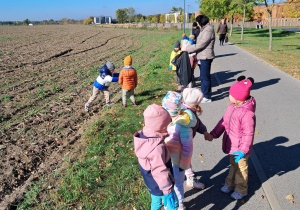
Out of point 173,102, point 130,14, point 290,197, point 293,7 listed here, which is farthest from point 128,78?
point 130,14

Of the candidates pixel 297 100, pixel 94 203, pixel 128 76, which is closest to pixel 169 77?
pixel 128 76

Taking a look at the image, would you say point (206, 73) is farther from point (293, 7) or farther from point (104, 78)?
point (293, 7)

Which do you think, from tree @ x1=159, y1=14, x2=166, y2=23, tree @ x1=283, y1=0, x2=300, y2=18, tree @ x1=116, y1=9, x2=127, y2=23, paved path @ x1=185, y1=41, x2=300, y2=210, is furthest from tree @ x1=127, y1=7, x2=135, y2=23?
paved path @ x1=185, y1=41, x2=300, y2=210

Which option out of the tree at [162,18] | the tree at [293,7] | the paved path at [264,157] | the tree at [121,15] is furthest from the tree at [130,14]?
the paved path at [264,157]

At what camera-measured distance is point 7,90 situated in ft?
33.7

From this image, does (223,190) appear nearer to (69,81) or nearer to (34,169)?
(34,169)

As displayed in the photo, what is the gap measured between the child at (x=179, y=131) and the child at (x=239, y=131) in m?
0.65

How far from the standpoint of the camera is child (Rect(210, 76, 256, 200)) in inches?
134

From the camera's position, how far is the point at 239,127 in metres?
3.52

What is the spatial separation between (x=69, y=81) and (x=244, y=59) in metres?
10.1

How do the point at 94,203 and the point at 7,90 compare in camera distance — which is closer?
the point at 94,203

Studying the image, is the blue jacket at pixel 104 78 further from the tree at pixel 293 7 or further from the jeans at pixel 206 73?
the tree at pixel 293 7

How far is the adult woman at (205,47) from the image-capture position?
7105 millimetres

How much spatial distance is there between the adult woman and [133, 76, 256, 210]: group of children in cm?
362
